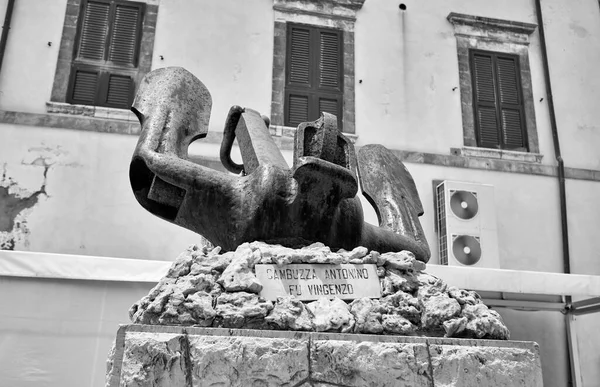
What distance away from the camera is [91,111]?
352 inches

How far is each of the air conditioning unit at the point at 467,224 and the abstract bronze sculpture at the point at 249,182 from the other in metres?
6.36

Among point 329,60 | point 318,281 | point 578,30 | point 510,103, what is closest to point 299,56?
point 329,60

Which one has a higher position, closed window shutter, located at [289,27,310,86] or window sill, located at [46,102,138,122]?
closed window shutter, located at [289,27,310,86]

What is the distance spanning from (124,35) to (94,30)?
455mm

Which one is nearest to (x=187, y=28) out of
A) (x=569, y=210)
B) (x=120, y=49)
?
(x=120, y=49)

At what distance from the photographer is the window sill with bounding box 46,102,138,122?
349 inches

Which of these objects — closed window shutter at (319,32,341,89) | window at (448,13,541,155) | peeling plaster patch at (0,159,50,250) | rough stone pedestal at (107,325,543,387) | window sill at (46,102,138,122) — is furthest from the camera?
window at (448,13,541,155)

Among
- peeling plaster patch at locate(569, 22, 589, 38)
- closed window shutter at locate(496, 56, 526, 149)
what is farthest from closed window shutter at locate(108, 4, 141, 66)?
peeling plaster patch at locate(569, 22, 589, 38)

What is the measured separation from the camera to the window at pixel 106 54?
9172 millimetres

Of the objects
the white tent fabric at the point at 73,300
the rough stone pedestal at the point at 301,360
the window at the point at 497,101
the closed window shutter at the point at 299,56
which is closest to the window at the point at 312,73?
the closed window shutter at the point at 299,56

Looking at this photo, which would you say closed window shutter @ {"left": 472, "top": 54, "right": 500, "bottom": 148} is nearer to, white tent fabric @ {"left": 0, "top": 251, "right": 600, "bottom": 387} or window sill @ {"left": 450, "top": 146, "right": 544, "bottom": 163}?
window sill @ {"left": 450, "top": 146, "right": 544, "bottom": 163}

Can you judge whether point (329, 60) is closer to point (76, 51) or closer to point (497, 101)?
point (497, 101)

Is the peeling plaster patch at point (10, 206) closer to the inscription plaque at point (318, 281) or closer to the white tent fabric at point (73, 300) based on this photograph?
the white tent fabric at point (73, 300)

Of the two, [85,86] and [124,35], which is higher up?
[124,35]
